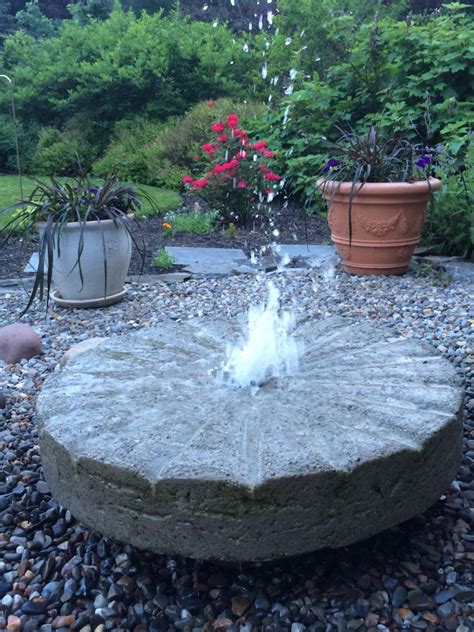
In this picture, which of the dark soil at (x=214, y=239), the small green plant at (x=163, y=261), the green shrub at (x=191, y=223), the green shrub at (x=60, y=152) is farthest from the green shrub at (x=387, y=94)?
the green shrub at (x=60, y=152)

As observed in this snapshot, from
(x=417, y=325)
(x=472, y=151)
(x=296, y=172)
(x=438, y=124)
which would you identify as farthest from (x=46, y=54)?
(x=417, y=325)

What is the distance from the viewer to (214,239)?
6035 mm

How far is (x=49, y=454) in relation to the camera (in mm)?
1633

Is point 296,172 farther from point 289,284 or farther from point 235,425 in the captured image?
point 235,425

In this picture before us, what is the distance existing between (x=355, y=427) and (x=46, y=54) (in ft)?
38.0

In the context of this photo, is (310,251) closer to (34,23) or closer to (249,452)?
(249,452)

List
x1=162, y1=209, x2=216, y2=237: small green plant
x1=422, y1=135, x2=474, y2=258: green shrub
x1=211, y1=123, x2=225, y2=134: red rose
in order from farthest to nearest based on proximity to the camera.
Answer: x1=211, y1=123, x2=225, y2=134: red rose → x1=162, y1=209, x2=216, y2=237: small green plant → x1=422, y1=135, x2=474, y2=258: green shrub

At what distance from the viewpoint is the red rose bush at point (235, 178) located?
6.32 metres

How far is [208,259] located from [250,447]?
3.72m

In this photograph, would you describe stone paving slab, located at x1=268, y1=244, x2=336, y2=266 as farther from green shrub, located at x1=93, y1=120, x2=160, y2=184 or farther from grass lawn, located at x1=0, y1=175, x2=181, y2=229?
green shrub, located at x1=93, y1=120, x2=160, y2=184

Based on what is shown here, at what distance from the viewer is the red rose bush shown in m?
6.32

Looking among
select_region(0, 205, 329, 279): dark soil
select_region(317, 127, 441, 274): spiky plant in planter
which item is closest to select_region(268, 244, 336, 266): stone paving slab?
select_region(0, 205, 329, 279): dark soil

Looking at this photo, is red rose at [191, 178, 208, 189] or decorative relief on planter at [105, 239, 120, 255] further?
red rose at [191, 178, 208, 189]

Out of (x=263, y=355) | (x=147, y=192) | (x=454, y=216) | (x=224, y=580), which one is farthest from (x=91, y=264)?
(x=147, y=192)
